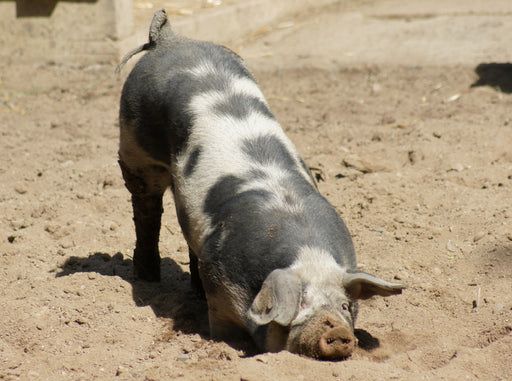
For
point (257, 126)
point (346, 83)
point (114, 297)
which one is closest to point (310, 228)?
point (257, 126)

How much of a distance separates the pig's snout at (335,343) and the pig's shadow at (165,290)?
94 cm

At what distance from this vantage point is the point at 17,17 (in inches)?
305

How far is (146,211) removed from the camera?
4207 millimetres

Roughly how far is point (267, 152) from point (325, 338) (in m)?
1.07

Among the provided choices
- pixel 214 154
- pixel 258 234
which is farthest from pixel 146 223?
pixel 258 234

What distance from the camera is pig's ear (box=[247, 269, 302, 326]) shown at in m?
2.71

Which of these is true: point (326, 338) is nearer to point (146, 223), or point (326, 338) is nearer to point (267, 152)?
point (267, 152)

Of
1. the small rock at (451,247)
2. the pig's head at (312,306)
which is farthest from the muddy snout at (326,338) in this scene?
the small rock at (451,247)

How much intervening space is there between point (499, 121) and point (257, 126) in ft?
10.8

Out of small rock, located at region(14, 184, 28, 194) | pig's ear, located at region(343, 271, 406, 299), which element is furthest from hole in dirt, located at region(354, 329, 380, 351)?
small rock, located at region(14, 184, 28, 194)

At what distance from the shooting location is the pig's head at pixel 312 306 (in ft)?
9.10

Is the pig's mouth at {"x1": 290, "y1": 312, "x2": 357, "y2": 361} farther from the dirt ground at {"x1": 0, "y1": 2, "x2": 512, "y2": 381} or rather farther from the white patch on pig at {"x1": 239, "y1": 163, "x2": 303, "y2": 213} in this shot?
the white patch on pig at {"x1": 239, "y1": 163, "x2": 303, "y2": 213}

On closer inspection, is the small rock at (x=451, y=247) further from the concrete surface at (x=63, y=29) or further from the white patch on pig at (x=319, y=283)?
the concrete surface at (x=63, y=29)

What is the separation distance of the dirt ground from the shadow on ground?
32 millimetres
